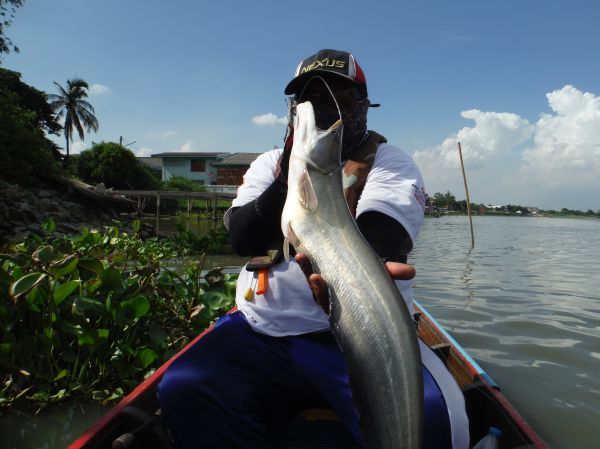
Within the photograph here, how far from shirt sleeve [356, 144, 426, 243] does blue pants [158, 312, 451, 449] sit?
67 centimetres

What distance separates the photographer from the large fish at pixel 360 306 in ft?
5.04

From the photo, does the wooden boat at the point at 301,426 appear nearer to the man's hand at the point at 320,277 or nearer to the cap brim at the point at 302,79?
the man's hand at the point at 320,277

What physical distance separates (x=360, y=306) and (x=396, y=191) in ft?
2.48

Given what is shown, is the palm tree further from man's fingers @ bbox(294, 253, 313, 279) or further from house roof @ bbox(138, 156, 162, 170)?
man's fingers @ bbox(294, 253, 313, 279)

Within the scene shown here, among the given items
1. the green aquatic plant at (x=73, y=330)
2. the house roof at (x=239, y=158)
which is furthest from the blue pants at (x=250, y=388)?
the house roof at (x=239, y=158)

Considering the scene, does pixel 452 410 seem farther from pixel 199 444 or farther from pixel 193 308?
pixel 193 308

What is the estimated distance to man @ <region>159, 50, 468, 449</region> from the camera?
6.49ft

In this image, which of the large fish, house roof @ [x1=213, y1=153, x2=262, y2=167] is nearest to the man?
the large fish

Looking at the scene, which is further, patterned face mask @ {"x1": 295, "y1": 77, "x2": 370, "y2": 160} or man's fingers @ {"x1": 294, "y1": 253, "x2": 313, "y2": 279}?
patterned face mask @ {"x1": 295, "y1": 77, "x2": 370, "y2": 160}

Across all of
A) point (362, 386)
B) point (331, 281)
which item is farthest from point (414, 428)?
point (331, 281)

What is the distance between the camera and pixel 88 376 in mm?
4148

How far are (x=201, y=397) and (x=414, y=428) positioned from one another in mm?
949

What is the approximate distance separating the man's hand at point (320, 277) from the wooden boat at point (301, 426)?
95cm

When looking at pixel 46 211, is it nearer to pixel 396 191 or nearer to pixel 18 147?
pixel 18 147
